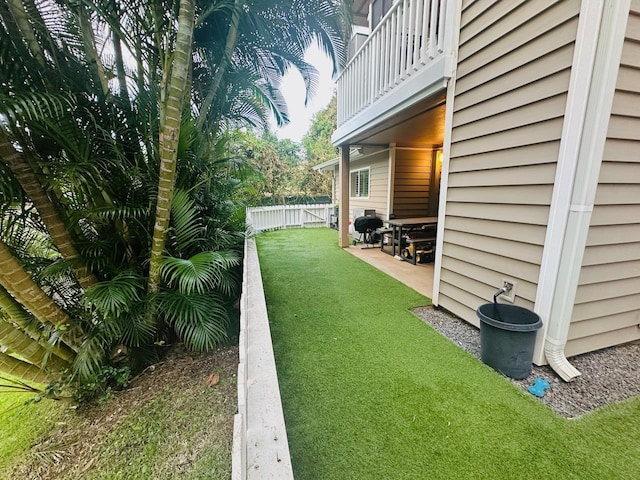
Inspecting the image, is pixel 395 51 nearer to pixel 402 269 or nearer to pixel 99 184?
pixel 402 269

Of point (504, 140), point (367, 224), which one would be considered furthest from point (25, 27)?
point (367, 224)

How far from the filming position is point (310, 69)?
16.1 feet

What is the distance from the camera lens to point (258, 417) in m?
1.16

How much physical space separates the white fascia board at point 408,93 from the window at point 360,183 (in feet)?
11.2

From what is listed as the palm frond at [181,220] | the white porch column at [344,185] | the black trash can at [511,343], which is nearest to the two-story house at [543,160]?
the black trash can at [511,343]

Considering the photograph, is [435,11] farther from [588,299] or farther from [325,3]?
[588,299]

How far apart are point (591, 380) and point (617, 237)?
1085mm

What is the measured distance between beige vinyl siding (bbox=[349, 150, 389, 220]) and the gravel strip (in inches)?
196

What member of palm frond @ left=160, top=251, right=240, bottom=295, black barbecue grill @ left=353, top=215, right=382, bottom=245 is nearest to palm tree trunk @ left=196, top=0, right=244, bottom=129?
palm frond @ left=160, top=251, right=240, bottom=295

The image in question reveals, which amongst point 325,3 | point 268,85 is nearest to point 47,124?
point 325,3

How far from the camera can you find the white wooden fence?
9.76m

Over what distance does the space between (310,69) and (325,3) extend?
4.37 ft

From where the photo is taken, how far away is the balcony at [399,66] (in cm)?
283

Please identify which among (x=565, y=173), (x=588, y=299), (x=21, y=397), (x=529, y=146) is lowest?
(x=21, y=397)
